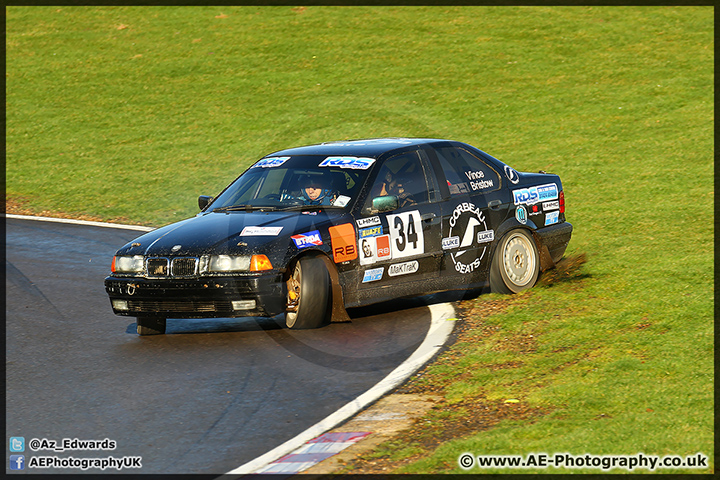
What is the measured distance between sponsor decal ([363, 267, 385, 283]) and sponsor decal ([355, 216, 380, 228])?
42 centimetres

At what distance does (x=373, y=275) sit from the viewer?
28.2 feet

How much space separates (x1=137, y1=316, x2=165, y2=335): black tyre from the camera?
340 inches

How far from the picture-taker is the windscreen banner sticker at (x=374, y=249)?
8555 mm

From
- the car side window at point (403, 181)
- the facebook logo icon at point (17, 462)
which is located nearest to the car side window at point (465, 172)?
the car side window at point (403, 181)


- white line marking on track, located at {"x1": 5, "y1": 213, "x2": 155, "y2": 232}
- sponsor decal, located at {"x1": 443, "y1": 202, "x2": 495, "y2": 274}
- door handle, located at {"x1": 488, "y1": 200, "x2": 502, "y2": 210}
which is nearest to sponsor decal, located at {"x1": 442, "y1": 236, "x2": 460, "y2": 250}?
sponsor decal, located at {"x1": 443, "y1": 202, "x2": 495, "y2": 274}

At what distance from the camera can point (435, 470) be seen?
5.12 metres

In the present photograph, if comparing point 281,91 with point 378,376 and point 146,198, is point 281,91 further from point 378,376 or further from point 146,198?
point 378,376

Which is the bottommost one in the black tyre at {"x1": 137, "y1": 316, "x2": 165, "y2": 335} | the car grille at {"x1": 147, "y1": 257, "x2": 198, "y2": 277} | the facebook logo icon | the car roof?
the facebook logo icon

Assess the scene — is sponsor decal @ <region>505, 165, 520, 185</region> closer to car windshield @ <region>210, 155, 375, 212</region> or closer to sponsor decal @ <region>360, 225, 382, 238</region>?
car windshield @ <region>210, 155, 375, 212</region>

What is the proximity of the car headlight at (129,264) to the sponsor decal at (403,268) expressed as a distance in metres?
2.31

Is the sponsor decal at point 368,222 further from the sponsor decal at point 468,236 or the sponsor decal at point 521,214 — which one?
the sponsor decal at point 521,214

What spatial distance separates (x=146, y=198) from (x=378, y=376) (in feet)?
39.8

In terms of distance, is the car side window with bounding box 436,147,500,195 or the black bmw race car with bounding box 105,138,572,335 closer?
the black bmw race car with bounding box 105,138,572,335

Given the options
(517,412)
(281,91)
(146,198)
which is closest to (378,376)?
(517,412)
